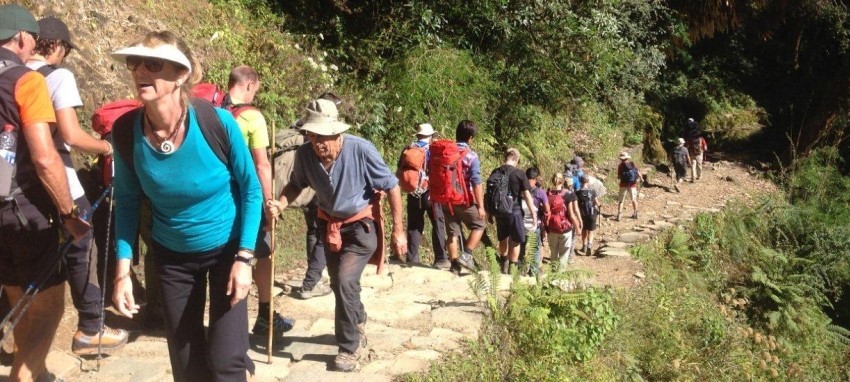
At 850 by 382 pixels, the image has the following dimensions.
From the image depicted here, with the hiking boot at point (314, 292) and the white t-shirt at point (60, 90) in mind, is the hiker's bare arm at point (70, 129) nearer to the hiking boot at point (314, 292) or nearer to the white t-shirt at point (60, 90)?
the white t-shirt at point (60, 90)

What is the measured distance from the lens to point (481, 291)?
695cm

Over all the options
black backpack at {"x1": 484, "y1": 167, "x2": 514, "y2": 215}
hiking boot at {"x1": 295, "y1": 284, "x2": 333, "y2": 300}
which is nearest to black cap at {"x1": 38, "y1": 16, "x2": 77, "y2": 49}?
hiking boot at {"x1": 295, "y1": 284, "x2": 333, "y2": 300}

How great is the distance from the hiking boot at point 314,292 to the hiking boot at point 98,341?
177 centimetres

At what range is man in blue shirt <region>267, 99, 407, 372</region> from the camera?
4738 millimetres

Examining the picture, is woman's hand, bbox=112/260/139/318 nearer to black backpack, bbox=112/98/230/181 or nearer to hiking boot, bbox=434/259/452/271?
black backpack, bbox=112/98/230/181

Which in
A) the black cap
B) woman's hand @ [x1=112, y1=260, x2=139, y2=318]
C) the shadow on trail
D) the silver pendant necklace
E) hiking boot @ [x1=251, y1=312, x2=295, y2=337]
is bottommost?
the shadow on trail

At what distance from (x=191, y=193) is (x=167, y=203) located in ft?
0.41

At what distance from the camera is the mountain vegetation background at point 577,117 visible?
654 centimetres

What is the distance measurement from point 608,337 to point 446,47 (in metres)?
7.45

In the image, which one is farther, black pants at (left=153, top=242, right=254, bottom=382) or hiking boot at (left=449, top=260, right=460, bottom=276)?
hiking boot at (left=449, top=260, right=460, bottom=276)

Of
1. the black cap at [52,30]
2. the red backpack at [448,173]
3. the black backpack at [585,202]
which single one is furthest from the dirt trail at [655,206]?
the black cap at [52,30]

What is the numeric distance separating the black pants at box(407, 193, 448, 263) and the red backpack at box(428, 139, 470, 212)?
0.51 meters

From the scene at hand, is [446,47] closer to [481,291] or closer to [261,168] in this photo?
[481,291]

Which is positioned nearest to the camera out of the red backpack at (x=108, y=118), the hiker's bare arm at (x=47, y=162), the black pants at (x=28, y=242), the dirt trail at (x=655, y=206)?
the hiker's bare arm at (x=47, y=162)
